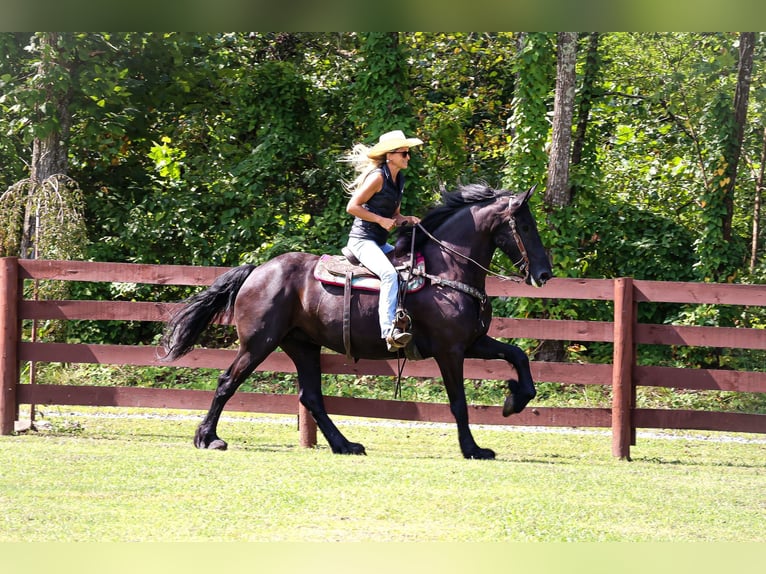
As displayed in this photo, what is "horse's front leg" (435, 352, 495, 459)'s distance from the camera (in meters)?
7.20

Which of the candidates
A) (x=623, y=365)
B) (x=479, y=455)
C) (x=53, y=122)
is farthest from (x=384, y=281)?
(x=53, y=122)

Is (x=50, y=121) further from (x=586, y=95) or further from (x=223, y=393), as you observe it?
(x=586, y=95)

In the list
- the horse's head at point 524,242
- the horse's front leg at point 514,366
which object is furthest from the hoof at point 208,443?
the horse's head at point 524,242

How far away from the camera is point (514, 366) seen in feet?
24.0

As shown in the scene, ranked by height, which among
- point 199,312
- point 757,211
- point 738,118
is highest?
point 738,118

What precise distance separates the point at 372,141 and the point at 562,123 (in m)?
3.01

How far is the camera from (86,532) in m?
4.43

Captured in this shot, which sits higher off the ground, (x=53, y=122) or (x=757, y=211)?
(x=53, y=122)

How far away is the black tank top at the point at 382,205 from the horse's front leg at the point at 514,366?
1139 mm

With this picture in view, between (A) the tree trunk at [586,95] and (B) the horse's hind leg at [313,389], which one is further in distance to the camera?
(A) the tree trunk at [586,95]

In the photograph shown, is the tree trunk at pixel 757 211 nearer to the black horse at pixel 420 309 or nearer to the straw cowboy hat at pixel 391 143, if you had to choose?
the black horse at pixel 420 309

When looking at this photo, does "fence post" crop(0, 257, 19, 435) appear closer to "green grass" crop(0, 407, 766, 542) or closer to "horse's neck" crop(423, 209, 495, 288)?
"green grass" crop(0, 407, 766, 542)

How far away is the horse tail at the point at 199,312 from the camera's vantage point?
766cm
